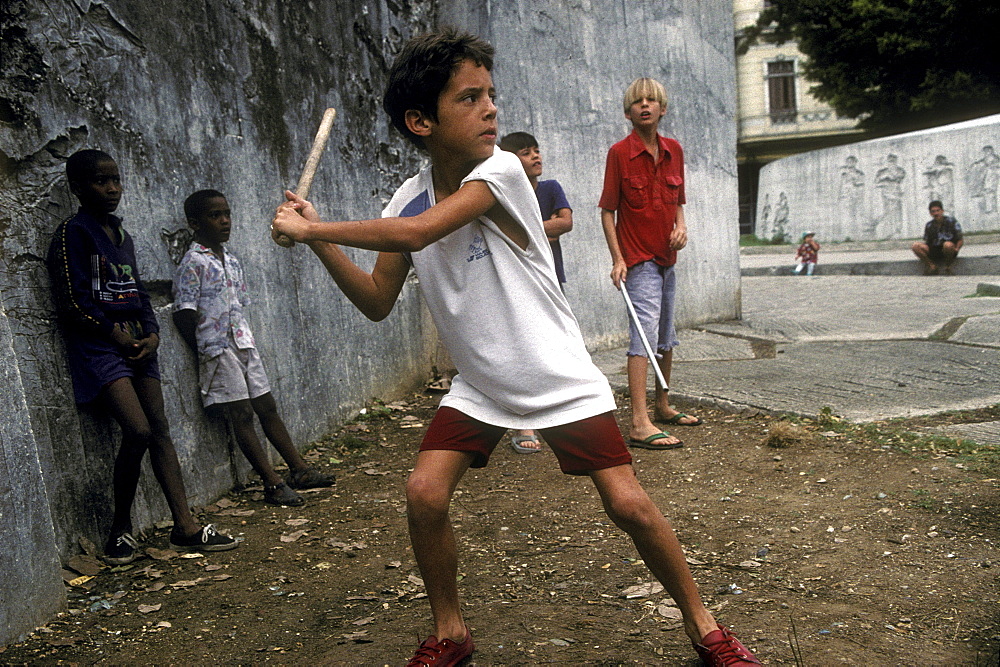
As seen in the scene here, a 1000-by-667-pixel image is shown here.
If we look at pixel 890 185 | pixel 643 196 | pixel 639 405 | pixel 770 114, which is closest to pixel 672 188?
pixel 643 196

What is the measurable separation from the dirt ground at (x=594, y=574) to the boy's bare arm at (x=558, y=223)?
51.2 inches

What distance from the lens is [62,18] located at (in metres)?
3.29

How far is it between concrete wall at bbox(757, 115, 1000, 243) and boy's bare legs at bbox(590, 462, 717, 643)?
16.1m

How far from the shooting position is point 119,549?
325 cm

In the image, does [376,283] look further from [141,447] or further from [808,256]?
[808,256]

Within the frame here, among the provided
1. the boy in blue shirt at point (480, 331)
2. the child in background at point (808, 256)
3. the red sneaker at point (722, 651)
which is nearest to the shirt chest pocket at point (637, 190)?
the boy in blue shirt at point (480, 331)

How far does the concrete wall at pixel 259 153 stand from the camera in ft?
10.2

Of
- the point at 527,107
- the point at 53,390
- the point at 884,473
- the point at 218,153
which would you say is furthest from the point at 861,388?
the point at 53,390

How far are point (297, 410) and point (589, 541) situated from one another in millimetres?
2045

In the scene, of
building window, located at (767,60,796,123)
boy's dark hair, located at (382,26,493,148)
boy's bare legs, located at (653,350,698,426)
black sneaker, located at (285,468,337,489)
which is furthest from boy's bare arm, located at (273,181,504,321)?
building window, located at (767,60,796,123)

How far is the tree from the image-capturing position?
851 inches

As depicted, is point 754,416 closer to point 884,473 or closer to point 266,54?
point 884,473

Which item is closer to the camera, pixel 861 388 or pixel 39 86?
pixel 39 86

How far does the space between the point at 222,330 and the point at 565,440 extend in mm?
2193
